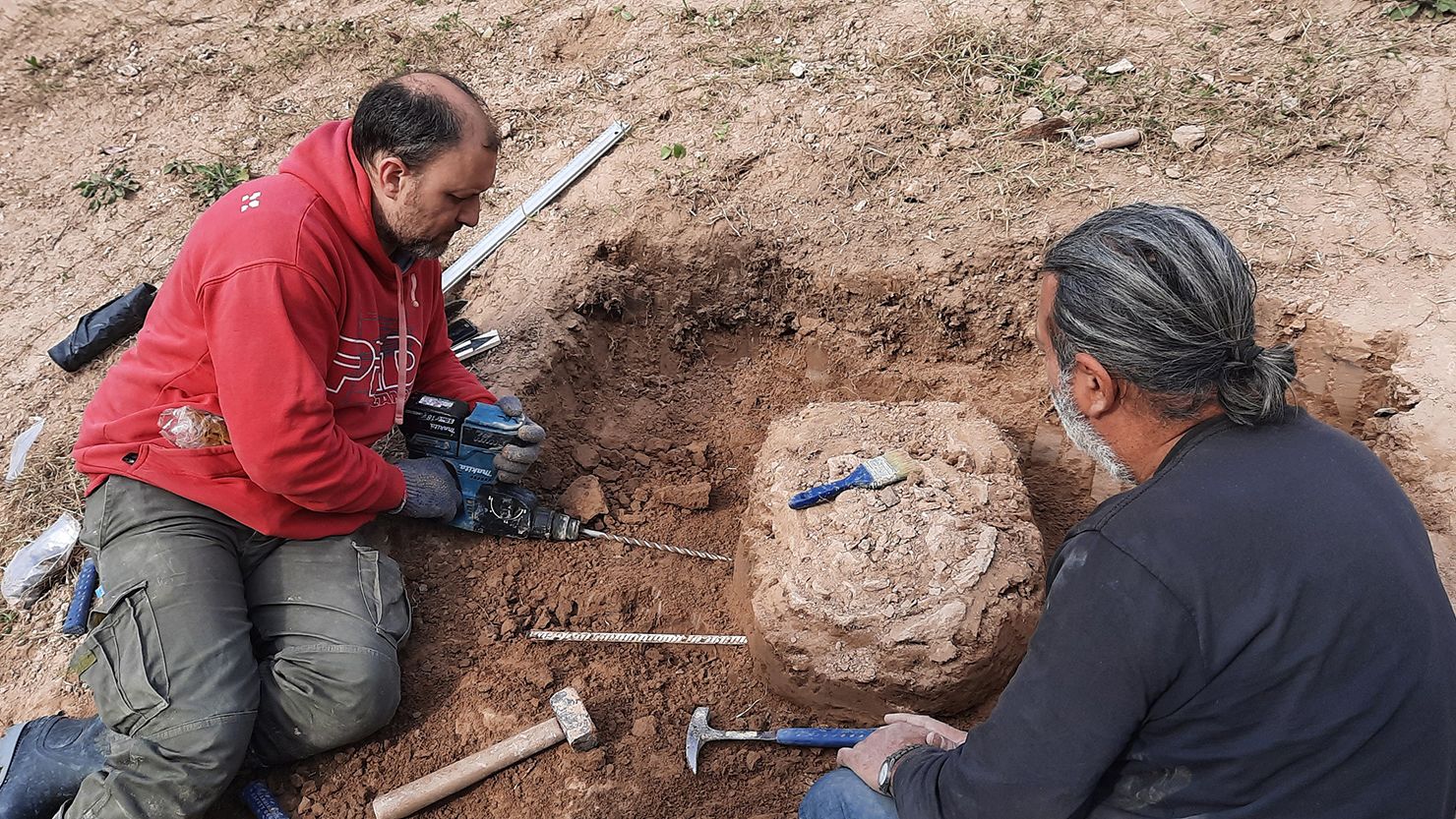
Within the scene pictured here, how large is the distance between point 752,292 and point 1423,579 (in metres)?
3.14

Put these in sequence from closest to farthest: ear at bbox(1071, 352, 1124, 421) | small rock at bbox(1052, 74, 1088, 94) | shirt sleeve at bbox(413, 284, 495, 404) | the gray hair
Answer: the gray hair, ear at bbox(1071, 352, 1124, 421), shirt sleeve at bbox(413, 284, 495, 404), small rock at bbox(1052, 74, 1088, 94)

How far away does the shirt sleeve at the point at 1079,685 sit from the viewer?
1.55 m

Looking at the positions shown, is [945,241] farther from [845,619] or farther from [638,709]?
[638,709]

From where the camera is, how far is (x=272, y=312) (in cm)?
256

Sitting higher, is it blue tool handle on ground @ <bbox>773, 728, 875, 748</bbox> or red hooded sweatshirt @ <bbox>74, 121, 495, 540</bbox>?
red hooded sweatshirt @ <bbox>74, 121, 495, 540</bbox>

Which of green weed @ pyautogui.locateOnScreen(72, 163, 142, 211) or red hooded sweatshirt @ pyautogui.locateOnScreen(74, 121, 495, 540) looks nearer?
red hooded sweatshirt @ pyautogui.locateOnScreen(74, 121, 495, 540)

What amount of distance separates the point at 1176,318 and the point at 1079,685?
69cm

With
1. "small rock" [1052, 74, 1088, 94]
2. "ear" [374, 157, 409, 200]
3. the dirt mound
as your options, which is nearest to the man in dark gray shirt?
the dirt mound

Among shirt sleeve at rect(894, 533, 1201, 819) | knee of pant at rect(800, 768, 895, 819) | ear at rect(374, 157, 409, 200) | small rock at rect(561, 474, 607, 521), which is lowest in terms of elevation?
small rock at rect(561, 474, 607, 521)

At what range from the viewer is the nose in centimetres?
287

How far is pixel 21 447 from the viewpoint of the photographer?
12.8 ft

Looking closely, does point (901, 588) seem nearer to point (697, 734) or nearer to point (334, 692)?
point (697, 734)

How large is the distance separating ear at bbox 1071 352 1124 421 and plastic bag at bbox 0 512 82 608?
339 centimetres

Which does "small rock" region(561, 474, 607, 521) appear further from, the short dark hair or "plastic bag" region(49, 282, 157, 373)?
"plastic bag" region(49, 282, 157, 373)
